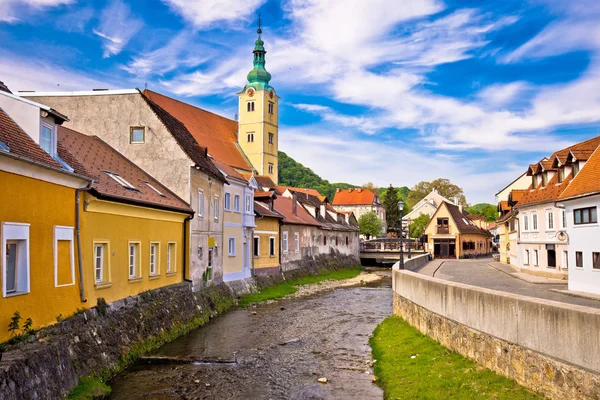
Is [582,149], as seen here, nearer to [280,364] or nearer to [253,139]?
[280,364]

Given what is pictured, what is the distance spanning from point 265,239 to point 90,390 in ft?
83.5

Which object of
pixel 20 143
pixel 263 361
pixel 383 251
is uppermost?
pixel 20 143

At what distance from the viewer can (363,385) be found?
44.9ft

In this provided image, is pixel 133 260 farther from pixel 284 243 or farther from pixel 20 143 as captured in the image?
pixel 284 243

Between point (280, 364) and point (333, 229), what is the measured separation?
42118mm

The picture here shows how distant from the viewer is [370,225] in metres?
95.6

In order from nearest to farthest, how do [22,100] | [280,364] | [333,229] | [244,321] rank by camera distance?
[22,100] → [280,364] → [244,321] → [333,229]

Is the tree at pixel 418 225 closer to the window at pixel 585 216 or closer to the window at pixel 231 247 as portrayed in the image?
the window at pixel 231 247

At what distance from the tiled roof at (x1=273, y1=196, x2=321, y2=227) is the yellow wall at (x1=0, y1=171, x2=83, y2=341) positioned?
28.9 metres

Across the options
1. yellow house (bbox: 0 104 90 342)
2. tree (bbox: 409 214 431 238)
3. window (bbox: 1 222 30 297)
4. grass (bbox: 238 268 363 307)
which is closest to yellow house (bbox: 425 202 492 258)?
grass (bbox: 238 268 363 307)

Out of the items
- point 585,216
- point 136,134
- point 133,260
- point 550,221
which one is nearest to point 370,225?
point 550,221

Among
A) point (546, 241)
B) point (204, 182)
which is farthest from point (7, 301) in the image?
point (546, 241)

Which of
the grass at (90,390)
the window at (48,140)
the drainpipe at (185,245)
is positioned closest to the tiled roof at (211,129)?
the drainpipe at (185,245)

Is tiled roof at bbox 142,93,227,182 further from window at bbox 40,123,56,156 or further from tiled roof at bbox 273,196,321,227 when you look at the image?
tiled roof at bbox 273,196,321,227
